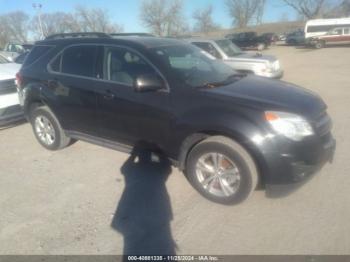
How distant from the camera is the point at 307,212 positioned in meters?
3.37

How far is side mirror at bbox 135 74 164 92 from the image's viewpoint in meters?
3.65

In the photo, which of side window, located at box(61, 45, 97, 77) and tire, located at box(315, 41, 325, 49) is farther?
tire, located at box(315, 41, 325, 49)

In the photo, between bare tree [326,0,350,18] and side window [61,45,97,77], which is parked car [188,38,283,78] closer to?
side window [61,45,97,77]

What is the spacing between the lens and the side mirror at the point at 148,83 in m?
3.65

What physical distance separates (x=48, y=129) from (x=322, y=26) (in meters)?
34.4

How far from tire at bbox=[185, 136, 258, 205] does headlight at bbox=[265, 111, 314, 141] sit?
0.42 meters

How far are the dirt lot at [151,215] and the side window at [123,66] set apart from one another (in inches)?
53.3

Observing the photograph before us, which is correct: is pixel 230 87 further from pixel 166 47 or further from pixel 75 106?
pixel 75 106

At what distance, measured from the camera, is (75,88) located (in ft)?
15.1

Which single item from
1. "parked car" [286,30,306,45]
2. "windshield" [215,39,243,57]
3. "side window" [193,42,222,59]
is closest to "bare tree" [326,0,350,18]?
"parked car" [286,30,306,45]

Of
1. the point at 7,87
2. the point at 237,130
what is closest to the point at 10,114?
the point at 7,87

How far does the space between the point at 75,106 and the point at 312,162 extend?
11.0 feet

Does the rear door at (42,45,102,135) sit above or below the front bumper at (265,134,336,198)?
above

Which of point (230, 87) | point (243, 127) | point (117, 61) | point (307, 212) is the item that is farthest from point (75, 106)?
point (307, 212)
